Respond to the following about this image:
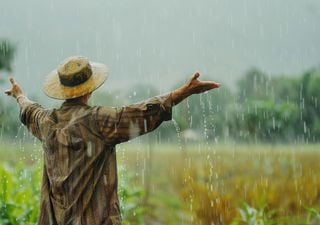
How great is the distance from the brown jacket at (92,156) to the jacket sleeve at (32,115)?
0.35 feet

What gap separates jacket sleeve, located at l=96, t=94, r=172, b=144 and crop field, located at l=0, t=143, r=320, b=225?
1.87 meters

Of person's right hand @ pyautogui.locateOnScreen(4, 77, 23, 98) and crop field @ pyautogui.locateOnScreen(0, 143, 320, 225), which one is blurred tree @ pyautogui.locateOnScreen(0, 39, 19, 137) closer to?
crop field @ pyautogui.locateOnScreen(0, 143, 320, 225)

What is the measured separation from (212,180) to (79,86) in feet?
9.08

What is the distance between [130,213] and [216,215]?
3.03ft

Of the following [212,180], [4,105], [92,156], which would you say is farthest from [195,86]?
[4,105]

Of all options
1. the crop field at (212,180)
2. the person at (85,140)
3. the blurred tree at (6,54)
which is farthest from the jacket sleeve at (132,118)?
the blurred tree at (6,54)

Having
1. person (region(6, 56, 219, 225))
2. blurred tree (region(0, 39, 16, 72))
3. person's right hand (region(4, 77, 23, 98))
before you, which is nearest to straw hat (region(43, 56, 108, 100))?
person (region(6, 56, 219, 225))

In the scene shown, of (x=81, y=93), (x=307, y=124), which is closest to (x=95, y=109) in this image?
(x=81, y=93)

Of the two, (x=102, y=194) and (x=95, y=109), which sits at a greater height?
(x=95, y=109)

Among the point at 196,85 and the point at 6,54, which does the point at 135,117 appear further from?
the point at 6,54

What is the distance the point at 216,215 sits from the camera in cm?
448

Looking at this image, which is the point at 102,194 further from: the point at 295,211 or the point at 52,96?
the point at 295,211

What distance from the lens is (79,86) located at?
6.82 ft

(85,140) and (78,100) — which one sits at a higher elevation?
(78,100)
